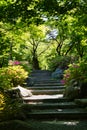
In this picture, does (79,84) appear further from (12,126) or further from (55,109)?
(12,126)

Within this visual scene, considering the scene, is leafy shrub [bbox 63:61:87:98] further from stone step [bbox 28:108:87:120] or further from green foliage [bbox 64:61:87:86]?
stone step [bbox 28:108:87:120]

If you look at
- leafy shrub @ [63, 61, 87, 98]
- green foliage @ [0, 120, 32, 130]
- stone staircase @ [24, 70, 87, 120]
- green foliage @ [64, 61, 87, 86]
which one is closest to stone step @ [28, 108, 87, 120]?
stone staircase @ [24, 70, 87, 120]

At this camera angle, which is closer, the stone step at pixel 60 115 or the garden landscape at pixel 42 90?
the garden landscape at pixel 42 90

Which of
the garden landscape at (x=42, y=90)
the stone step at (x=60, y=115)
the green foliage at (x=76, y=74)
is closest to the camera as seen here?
the garden landscape at (x=42, y=90)

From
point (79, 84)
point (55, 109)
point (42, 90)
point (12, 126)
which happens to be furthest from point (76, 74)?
point (12, 126)

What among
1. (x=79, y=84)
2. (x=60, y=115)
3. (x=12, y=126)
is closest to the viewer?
(x=12, y=126)

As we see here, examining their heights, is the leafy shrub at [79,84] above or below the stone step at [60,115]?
above

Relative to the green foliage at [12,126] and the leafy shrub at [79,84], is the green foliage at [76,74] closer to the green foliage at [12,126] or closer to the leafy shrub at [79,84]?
the leafy shrub at [79,84]

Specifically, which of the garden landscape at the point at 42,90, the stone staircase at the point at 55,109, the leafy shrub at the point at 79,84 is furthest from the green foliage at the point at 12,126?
the leafy shrub at the point at 79,84

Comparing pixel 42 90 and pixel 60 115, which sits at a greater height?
pixel 60 115

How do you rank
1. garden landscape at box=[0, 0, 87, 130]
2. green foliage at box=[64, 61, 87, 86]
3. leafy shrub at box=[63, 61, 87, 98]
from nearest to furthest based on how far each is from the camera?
garden landscape at box=[0, 0, 87, 130]
leafy shrub at box=[63, 61, 87, 98]
green foliage at box=[64, 61, 87, 86]

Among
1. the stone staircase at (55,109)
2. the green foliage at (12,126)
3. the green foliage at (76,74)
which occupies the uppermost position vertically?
the green foliage at (76,74)

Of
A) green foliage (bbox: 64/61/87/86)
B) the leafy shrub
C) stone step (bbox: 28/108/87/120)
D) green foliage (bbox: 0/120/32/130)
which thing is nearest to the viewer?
green foliage (bbox: 0/120/32/130)

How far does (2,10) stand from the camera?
7934 millimetres
